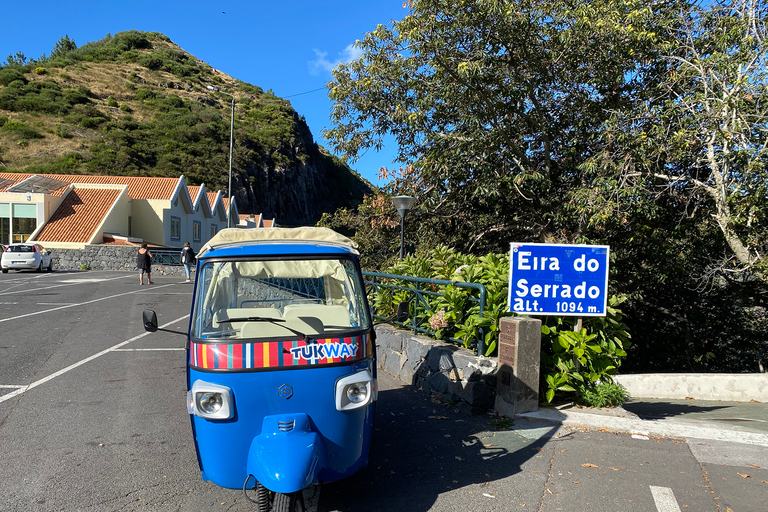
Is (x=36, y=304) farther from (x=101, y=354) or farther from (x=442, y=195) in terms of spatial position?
(x=442, y=195)

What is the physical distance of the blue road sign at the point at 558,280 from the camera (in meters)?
5.98

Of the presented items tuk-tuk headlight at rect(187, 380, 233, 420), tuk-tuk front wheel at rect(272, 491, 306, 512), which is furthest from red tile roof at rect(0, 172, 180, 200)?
tuk-tuk front wheel at rect(272, 491, 306, 512)

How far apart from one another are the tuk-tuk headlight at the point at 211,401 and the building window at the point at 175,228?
40.2m

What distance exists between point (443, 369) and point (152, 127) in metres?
72.0

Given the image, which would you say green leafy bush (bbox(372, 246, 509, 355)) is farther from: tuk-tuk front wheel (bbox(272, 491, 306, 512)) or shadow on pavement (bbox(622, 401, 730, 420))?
tuk-tuk front wheel (bbox(272, 491, 306, 512))

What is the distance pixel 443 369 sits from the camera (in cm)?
639

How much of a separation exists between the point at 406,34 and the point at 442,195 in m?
3.73

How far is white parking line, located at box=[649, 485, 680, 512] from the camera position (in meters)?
3.75

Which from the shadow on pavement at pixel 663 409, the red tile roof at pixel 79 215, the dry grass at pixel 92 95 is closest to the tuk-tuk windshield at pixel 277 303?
the shadow on pavement at pixel 663 409

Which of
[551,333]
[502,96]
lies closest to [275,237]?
[551,333]

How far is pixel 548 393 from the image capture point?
19.4 ft

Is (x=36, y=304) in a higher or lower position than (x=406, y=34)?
lower

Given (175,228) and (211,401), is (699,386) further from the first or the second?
(175,228)

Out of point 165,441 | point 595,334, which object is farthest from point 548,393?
point 165,441
